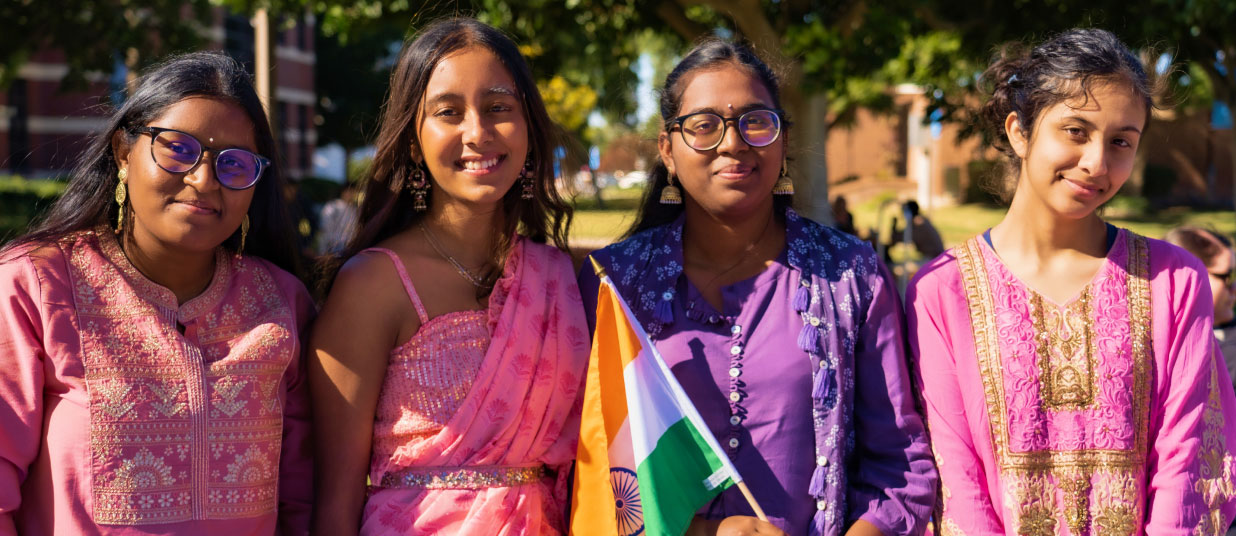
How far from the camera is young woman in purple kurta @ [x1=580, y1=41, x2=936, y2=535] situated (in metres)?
2.54

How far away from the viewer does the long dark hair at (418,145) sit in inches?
106

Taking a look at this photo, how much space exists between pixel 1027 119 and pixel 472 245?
145cm

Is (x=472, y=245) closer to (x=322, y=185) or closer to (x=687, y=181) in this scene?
(x=687, y=181)

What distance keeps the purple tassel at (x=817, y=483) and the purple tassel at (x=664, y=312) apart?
526mm

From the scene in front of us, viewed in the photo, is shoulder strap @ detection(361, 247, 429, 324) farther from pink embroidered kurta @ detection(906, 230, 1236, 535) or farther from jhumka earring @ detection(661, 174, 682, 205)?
pink embroidered kurta @ detection(906, 230, 1236, 535)

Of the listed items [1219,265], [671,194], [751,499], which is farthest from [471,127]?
[1219,265]

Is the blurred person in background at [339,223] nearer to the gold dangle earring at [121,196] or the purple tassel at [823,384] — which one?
the gold dangle earring at [121,196]

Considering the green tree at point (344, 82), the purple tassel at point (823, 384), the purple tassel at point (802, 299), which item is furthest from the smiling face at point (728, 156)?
the green tree at point (344, 82)

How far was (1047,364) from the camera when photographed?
2.49 m

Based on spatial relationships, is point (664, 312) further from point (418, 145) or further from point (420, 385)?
point (418, 145)

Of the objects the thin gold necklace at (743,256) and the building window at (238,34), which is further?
the building window at (238,34)

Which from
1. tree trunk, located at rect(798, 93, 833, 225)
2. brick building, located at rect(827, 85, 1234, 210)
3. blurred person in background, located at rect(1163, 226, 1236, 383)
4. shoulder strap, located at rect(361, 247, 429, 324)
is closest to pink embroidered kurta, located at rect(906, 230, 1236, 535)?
shoulder strap, located at rect(361, 247, 429, 324)

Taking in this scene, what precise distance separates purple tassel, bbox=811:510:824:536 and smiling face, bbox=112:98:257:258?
1.56 m

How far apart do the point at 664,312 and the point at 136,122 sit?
1.35 metres
